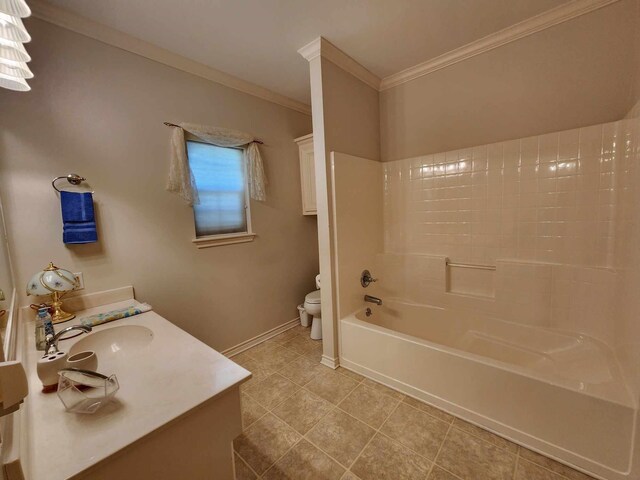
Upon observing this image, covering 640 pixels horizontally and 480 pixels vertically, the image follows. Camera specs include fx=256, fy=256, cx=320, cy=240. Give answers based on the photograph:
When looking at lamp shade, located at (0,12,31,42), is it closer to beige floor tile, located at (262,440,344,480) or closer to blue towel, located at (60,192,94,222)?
blue towel, located at (60,192,94,222)

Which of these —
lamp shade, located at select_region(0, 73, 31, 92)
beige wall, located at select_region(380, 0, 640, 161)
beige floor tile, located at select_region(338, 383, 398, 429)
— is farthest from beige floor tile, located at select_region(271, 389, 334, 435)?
beige wall, located at select_region(380, 0, 640, 161)

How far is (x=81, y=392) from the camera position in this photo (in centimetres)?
77

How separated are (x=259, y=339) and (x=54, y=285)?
5.52ft

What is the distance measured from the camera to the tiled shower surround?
5.33 feet

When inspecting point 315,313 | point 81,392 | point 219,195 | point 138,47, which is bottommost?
point 315,313

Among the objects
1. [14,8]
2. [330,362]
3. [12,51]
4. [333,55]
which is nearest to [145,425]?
[14,8]

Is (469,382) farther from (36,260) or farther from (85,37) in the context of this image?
(85,37)

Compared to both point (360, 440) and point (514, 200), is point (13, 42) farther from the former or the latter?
point (514, 200)

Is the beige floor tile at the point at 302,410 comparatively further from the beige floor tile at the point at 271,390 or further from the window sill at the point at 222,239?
the window sill at the point at 222,239

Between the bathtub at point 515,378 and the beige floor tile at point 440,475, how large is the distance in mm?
395

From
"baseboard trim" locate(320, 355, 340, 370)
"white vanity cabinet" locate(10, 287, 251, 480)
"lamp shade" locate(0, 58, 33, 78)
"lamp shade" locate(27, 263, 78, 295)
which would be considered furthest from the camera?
"baseboard trim" locate(320, 355, 340, 370)

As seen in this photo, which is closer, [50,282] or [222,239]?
[50,282]

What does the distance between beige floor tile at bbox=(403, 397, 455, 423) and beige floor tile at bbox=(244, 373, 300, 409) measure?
799mm

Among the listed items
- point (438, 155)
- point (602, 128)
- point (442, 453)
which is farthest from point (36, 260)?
point (602, 128)
